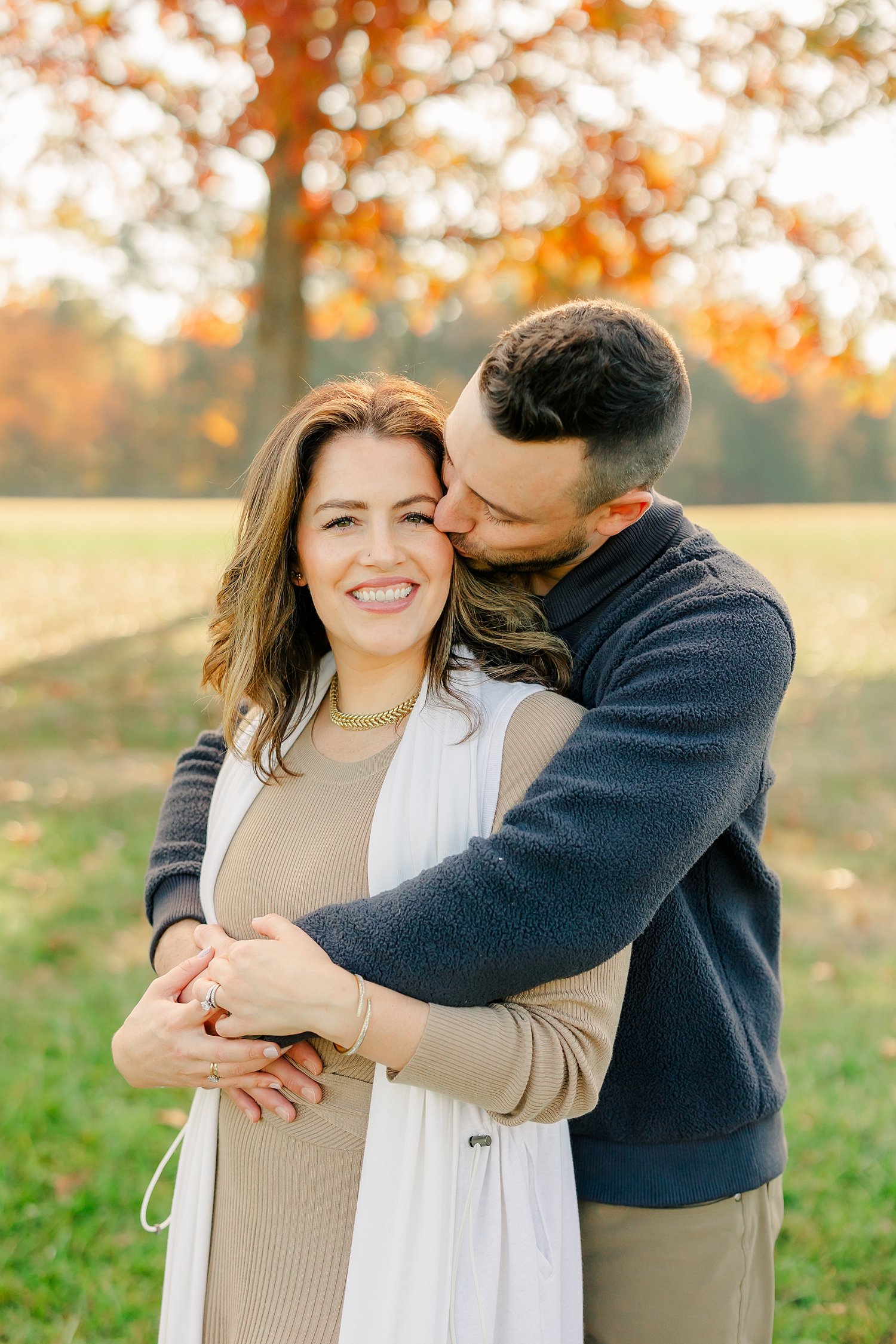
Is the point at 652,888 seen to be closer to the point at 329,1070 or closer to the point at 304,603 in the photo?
the point at 329,1070

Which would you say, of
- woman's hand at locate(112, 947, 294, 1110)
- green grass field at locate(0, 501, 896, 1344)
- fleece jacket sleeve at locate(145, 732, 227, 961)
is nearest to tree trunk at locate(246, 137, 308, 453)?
green grass field at locate(0, 501, 896, 1344)

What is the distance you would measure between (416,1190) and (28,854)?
4.68 m

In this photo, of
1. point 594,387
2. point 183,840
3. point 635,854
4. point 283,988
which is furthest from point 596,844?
point 183,840

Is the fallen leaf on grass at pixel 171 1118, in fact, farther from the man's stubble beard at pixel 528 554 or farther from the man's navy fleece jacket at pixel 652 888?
the man's stubble beard at pixel 528 554

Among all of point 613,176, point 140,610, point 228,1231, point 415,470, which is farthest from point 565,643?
point 140,610

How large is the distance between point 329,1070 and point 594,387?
1231 mm

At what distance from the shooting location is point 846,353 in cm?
847

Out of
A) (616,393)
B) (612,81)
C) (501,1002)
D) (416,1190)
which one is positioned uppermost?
(612,81)

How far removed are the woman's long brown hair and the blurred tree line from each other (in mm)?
41533

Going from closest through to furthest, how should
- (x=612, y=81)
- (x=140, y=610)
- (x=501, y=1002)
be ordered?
1. (x=501, y=1002)
2. (x=612, y=81)
3. (x=140, y=610)

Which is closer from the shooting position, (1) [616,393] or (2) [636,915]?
(2) [636,915]

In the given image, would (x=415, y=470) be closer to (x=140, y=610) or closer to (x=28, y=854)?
(x=28, y=854)

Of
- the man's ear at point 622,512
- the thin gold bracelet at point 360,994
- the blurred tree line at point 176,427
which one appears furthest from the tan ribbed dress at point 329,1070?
the blurred tree line at point 176,427

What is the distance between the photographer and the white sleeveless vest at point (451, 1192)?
180 cm
